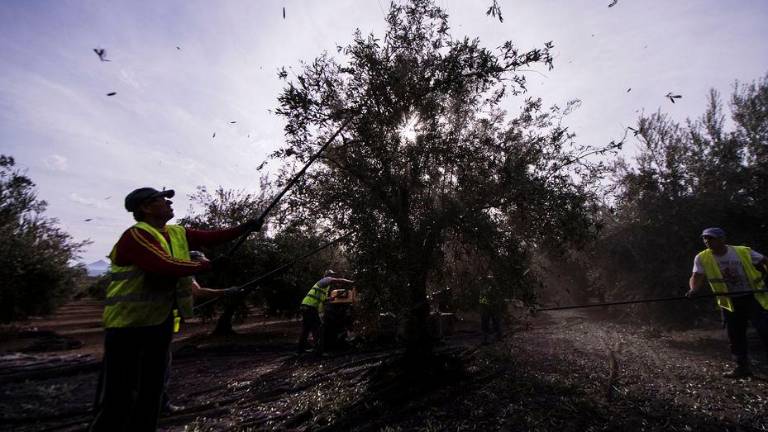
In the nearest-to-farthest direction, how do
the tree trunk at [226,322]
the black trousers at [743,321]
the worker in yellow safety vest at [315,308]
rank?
1. the black trousers at [743,321]
2. the worker in yellow safety vest at [315,308]
3. the tree trunk at [226,322]

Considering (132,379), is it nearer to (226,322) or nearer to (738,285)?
(738,285)

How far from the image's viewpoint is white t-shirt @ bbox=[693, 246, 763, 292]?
5.99 meters

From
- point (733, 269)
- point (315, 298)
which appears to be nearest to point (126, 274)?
point (315, 298)

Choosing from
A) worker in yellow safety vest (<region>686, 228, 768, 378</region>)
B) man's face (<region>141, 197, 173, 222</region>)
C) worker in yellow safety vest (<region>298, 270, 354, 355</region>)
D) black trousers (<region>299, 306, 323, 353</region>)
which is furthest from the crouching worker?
worker in yellow safety vest (<region>686, 228, 768, 378</region>)

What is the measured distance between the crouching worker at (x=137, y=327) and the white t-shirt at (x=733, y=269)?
25.2ft

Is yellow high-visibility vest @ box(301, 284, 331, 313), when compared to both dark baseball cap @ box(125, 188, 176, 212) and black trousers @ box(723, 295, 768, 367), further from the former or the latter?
black trousers @ box(723, 295, 768, 367)

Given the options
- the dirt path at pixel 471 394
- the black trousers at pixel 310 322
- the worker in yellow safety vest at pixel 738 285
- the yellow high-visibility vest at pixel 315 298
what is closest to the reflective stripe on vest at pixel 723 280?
the worker in yellow safety vest at pixel 738 285

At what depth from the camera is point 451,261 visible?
23.6ft

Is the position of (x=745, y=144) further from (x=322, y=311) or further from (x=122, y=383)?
(x=122, y=383)

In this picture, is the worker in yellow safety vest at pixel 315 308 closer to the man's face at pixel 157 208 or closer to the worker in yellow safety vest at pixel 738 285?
the man's face at pixel 157 208

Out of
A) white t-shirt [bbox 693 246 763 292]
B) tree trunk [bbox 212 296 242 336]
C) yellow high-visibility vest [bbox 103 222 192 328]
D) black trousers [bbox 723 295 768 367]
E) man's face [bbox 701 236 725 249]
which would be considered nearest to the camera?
yellow high-visibility vest [bbox 103 222 192 328]

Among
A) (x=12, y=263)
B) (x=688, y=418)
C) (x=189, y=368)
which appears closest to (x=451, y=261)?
(x=688, y=418)

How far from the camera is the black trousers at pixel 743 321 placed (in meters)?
5.84

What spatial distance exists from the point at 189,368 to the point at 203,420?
4.73m
